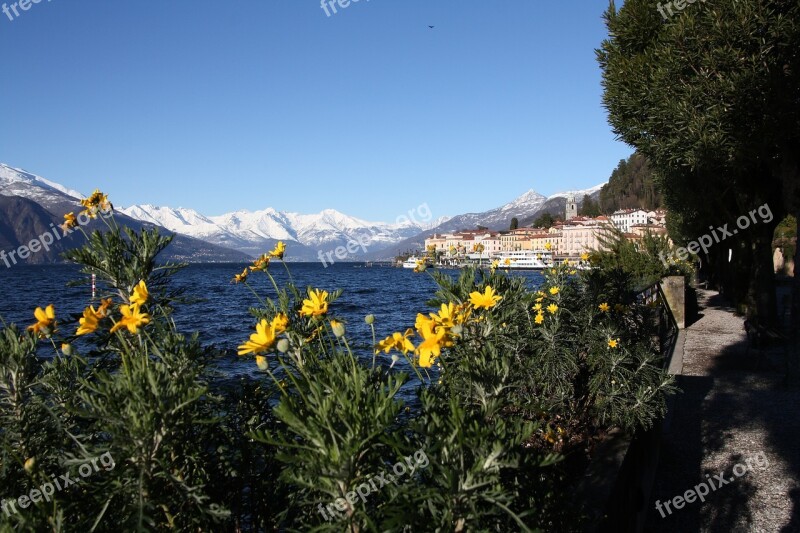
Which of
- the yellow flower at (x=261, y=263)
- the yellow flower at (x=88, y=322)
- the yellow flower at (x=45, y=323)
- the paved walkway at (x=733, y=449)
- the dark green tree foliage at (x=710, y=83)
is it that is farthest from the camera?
the dark green tree foliage at (x=710, y=83)

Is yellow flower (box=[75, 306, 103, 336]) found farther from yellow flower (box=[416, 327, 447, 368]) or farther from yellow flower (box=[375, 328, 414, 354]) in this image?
yellow flower (box=[416, 327, 447, 368])

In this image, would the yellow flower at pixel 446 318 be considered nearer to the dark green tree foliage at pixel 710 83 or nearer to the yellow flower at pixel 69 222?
the yellow flower at pixel 69 222

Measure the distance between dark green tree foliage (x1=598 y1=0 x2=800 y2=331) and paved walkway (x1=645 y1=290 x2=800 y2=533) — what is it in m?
1.50

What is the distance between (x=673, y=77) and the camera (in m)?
7.19

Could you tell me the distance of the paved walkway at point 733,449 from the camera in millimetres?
4609

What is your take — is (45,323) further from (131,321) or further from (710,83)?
(710,83)

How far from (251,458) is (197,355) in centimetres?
50

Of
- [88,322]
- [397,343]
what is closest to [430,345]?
[397,343]

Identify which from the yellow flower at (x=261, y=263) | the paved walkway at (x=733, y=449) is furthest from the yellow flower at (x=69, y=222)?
the paved walkway at (x=733, y=449)

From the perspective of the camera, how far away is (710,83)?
671 cm

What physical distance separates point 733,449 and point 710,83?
444 centimetres

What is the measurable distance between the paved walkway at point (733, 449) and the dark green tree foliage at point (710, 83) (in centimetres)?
150

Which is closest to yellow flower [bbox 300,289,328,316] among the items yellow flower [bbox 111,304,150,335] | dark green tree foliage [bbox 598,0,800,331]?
yellow flower [bbox 111,304,150,335]

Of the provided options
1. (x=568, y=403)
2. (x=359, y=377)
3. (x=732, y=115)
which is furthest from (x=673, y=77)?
(x=359, y=377)
